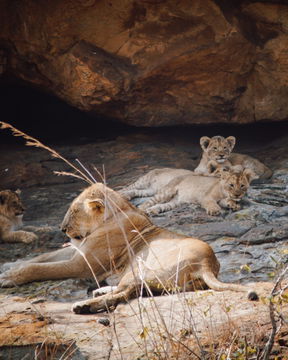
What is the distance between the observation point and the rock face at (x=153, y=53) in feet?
31.2

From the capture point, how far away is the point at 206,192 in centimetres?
894

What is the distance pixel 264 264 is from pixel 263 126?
22.3 feet

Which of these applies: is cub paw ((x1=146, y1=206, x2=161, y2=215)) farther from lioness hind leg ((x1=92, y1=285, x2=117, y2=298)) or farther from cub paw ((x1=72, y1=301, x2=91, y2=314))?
cub paw ((x1=72, y1=301, x2=91, y2=314))

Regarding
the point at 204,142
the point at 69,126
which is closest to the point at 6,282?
the point at 204,142

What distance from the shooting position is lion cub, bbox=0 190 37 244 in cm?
732

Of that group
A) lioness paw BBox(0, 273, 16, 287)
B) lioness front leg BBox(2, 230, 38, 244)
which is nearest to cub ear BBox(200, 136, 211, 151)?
lioness front leg BBox(2, 230, 38, 244)

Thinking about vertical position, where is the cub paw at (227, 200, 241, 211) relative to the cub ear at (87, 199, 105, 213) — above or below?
below

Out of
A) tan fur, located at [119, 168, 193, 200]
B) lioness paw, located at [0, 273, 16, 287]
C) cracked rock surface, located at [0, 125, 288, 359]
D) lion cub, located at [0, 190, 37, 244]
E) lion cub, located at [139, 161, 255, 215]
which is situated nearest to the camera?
cracked rock surface, located at [0, 125, 288, 359]

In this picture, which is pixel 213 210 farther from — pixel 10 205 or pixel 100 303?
pixel 100 303

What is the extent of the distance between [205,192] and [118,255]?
138 inches

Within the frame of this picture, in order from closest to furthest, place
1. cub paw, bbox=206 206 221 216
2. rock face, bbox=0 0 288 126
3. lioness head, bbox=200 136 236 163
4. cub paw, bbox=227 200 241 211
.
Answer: cub paw, bbox=206 206 221 216 < cub paw, bbox=227 200 241 211 < rock face, bbox=0 0 288 126 < lioness head, bbox=200 136 236 163

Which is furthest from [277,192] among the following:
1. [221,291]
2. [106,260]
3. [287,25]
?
[221,291]

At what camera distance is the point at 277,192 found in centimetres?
883

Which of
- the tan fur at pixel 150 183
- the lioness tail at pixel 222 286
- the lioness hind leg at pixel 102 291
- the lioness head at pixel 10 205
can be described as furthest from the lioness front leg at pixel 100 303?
the tan fur at pixel 150 183
